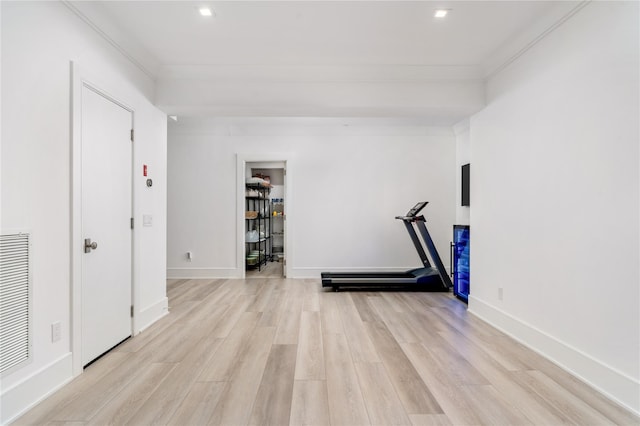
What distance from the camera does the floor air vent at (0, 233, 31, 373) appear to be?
1.59 metres

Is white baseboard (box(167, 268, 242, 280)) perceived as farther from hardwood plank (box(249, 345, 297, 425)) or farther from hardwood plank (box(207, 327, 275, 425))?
hardwood plank (box(249, 345, 297, 425))

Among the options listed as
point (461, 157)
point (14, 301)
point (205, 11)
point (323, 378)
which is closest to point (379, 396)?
point (323, 378)

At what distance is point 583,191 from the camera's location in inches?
81.2

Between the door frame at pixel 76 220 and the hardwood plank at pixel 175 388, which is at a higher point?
the door frame at pixel 76 220

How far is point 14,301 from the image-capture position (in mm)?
1649

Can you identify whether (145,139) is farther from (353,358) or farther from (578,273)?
(578,273)

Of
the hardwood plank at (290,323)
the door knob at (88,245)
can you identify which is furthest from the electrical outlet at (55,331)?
the hardwood plank at (290,323)

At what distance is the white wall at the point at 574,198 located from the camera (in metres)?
1.78

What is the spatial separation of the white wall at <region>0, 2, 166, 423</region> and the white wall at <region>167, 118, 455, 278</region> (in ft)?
9.75

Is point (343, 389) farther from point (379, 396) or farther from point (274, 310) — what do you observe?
point (274, 310)

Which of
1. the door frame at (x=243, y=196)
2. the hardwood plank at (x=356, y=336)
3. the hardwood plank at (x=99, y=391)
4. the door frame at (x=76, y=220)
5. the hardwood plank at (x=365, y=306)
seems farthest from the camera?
the door frame at (x=243, y=196)

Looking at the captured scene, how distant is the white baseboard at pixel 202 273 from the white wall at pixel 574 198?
13.2 feet

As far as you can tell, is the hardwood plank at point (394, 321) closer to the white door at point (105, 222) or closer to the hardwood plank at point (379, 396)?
the hardwood plank at point (379, 396)

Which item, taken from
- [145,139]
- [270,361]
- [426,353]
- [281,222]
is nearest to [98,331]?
[270,361]
